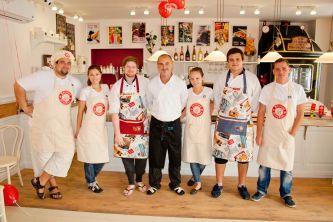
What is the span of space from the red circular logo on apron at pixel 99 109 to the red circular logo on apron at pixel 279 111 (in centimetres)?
166

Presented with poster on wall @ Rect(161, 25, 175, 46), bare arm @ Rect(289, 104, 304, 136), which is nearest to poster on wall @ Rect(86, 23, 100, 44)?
poster on wall @ Rect(161, 25, 175, 46)

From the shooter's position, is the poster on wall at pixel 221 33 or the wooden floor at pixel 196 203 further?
the poster on wall at pixel 221 33

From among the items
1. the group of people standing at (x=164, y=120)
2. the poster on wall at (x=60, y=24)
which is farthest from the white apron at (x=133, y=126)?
the poster on wall at (x=60, y=24)

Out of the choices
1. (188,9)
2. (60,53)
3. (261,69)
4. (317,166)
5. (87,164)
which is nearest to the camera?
(60,53)

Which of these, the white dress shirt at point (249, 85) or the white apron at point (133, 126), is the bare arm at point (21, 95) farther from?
the white dress shirt at point (249, 85)

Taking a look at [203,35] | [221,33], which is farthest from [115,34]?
[221,33]

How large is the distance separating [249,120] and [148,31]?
14.6ft

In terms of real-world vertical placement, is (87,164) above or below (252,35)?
below

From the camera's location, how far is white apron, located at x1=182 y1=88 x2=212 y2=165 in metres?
3.04

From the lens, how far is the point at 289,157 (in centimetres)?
286

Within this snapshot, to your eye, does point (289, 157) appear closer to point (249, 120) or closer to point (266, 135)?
point (266, 135)

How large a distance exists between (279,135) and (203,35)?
4304 millimetres

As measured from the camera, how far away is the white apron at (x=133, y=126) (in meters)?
2.97

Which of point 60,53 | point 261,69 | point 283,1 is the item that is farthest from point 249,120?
point 261,69
